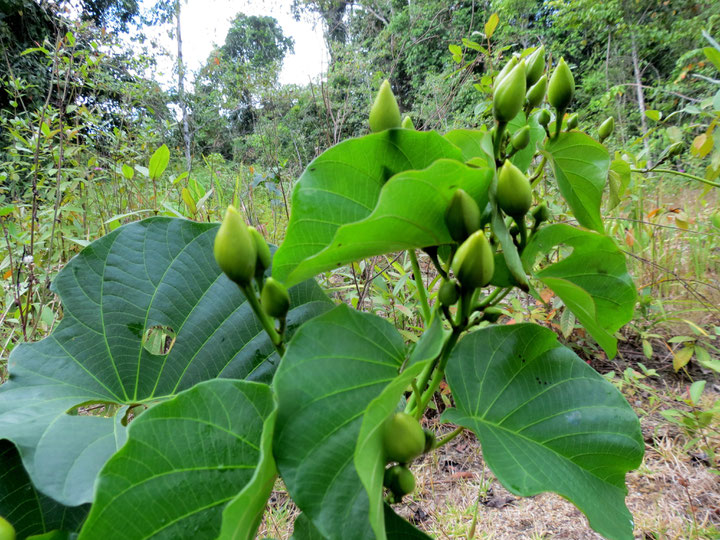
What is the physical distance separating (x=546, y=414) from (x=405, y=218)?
24 centimetres

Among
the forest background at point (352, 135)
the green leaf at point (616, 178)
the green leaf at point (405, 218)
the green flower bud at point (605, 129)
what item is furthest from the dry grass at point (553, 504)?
the green leaf at point (405, 218)

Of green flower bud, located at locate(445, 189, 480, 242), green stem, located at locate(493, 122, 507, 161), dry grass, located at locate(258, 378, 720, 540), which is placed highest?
green stem, located at locate(493, 122, 507, 161)

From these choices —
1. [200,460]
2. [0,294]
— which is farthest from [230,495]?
[0,294]

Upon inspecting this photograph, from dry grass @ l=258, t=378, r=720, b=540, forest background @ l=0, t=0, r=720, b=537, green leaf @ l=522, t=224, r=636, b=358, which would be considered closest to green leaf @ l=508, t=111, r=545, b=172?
green leaf @ l=522, t=224, r=636, b=358

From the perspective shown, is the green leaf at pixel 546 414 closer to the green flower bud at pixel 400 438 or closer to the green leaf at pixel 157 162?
the green flower bud at pixel 400 438

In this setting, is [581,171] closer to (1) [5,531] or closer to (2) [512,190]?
(2) [512,190]

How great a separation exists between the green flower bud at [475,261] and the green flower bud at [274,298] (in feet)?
0.43

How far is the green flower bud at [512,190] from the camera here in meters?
0.32

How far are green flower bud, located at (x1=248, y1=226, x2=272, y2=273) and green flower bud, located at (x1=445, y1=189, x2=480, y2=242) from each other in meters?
0.15

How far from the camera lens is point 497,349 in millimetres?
389

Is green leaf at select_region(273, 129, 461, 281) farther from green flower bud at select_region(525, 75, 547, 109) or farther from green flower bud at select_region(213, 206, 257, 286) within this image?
green flower bud at select_region(525, 75, 547, 109)

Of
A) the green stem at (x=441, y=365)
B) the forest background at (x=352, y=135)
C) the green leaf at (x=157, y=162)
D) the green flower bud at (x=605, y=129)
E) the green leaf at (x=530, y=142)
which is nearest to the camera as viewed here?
the green stem at (x=441, y=365)

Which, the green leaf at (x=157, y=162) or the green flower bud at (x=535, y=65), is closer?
the green flower bud at (x=535, y=65)

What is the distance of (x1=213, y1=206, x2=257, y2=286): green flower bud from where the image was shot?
0.29 meters
